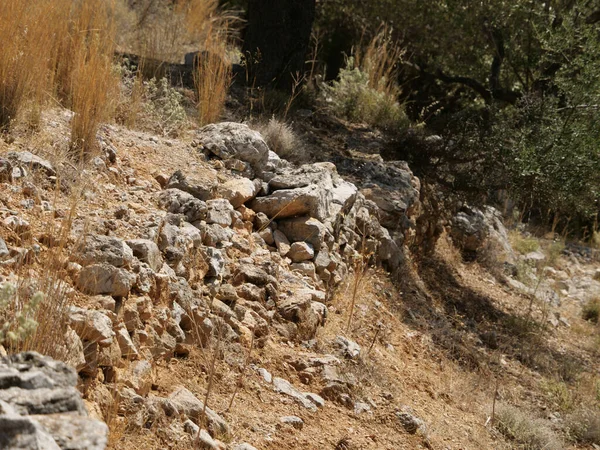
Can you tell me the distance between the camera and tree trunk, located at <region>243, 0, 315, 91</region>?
7492 mm

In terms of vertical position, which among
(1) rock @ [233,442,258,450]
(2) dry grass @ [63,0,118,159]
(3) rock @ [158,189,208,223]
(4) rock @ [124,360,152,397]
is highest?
(2) dry grass @ [63,0,118,159]

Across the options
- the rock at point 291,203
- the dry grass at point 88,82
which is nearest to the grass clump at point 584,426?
the rock at point 291,203

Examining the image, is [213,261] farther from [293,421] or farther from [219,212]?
[293,421]

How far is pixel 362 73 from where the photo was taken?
8.30 m

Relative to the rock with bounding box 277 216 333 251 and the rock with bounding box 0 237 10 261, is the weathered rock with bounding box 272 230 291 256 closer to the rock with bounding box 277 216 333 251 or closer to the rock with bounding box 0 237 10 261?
the rock with bounding box 277 216 333 251

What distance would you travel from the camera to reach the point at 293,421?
3.61 meters

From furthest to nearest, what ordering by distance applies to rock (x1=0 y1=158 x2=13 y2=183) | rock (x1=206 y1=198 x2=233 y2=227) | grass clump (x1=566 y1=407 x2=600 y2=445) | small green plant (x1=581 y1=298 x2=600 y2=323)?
1. small green plant (x1=581 y1=298 x2=600 y2=323)
2. grass clump (x1=566 y1=407 x2=600 y2=445)
3. rock (x1=206 y1=198 x2=233 y2=227)
4. rock (x1=0 y1=158 x2=13 y2=183)

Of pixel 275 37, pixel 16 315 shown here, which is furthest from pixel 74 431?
pixel 275 37

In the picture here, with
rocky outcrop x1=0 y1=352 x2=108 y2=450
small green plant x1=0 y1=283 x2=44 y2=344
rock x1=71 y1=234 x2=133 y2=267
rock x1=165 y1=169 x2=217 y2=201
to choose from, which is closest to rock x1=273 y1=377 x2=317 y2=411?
rock x1=71 y1=234 x2=133 y2=267

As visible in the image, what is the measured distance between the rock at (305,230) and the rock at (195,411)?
6.43 feet

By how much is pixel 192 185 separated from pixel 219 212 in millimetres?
226

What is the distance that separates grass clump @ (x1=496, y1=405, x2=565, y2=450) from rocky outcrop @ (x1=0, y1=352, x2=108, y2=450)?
10.5 feet

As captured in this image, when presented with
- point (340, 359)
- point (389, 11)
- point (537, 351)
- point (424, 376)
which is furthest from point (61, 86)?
point (389, 11)

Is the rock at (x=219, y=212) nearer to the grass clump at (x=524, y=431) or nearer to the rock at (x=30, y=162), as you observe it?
the rock at (x=30, y=162)
